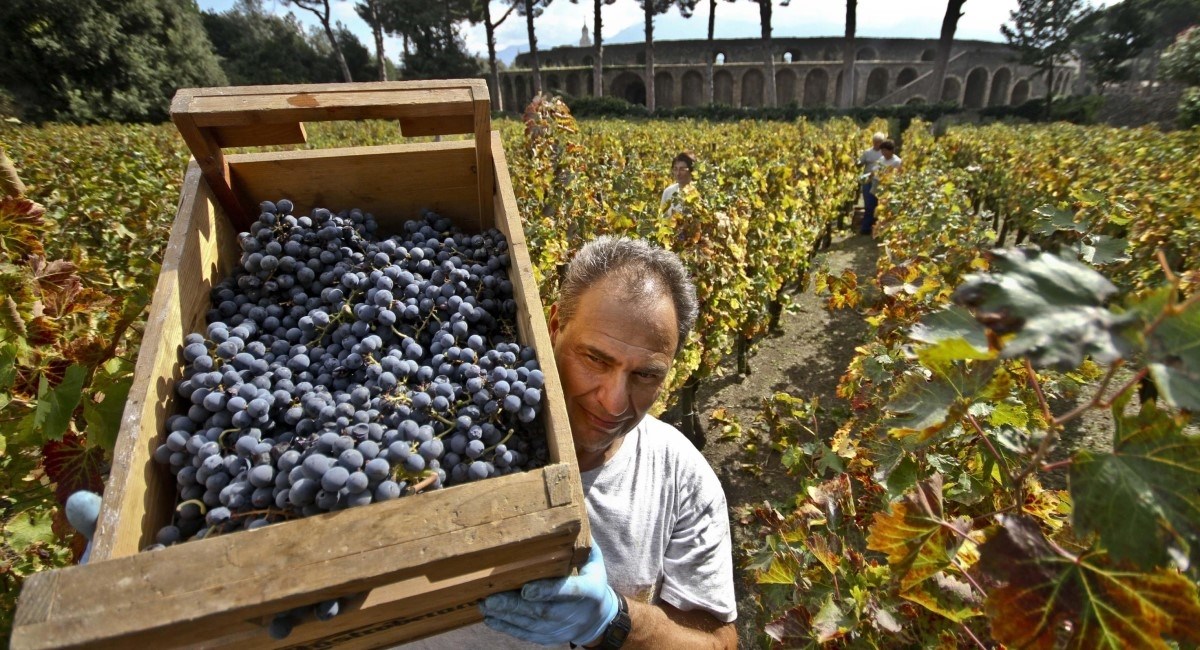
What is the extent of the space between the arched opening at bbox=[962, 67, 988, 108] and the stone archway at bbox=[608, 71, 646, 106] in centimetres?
2875

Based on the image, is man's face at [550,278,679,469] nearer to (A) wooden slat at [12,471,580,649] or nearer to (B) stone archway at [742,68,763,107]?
(A) wooden slat at [12,471,580,649]

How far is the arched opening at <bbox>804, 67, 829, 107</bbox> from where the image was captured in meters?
50.5

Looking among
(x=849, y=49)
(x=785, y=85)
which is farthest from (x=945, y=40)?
(x=785, y=85)

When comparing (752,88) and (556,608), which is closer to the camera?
(556,608)

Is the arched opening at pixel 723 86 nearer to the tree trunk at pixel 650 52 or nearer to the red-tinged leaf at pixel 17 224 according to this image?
the tree trunk at pixel 650 52

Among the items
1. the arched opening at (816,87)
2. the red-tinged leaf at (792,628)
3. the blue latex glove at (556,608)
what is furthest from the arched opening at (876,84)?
the blue latex glove at (556,608)

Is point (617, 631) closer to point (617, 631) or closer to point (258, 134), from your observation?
point (617, 631)

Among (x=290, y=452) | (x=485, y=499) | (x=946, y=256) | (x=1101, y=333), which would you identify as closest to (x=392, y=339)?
(x=290, y=452)

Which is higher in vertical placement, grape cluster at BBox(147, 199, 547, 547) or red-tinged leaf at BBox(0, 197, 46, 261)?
red-tinged leaf at BBox(0, 197, 46, 261)

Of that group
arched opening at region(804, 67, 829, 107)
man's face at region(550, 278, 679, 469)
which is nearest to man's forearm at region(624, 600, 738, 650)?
man's face at region(550, 278, 679, 469)

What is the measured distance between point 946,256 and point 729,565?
350 cm

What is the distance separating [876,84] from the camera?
172ft

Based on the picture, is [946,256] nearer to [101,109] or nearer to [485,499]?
[485,499]

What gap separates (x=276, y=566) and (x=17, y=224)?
6.31ft
